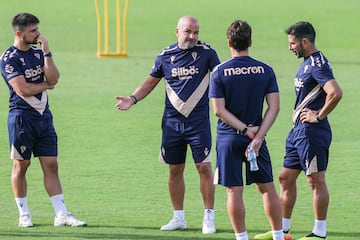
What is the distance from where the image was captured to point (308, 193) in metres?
12.2

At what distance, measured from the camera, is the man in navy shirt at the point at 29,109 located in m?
10.3

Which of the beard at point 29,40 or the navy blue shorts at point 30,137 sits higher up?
the beard at point 29,40

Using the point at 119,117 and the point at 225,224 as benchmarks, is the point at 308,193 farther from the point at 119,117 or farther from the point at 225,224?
the point at 119,117

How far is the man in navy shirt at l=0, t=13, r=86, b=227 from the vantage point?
10.3 metres

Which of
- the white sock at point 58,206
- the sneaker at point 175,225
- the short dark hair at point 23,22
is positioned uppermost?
the short dark hair at point 23,22

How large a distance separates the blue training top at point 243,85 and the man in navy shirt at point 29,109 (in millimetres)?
2090

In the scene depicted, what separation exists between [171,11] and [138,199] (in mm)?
25804

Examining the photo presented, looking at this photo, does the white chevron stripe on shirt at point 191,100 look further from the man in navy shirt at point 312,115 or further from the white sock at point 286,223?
the white sock at point 286,223

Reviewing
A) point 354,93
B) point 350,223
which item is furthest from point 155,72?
point 354,93

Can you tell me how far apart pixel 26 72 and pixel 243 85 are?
8.27 ft

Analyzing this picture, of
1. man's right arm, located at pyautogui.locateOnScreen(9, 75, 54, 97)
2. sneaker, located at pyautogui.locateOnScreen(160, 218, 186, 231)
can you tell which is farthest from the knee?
sneaker, located at pyautogui.locateOnScreen(160, 218, 186, 231)

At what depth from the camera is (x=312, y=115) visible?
9578mm

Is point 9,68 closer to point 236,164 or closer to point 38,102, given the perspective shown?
point 38,102

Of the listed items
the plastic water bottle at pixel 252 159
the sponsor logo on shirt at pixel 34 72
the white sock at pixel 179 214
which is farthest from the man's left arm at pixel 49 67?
the plastic water bottle at pixel 252 159
